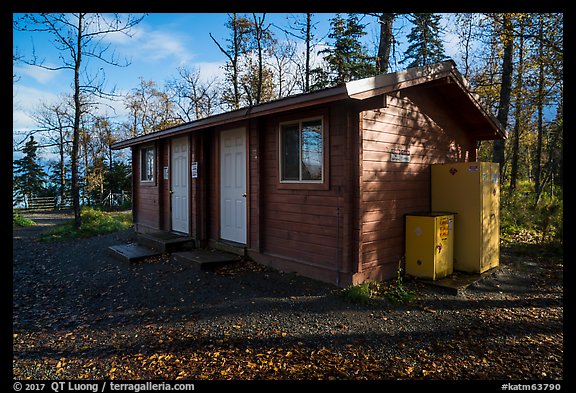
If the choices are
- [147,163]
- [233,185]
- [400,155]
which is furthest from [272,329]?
[147,163]

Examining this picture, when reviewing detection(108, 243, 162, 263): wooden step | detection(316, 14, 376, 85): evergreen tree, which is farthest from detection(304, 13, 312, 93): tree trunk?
detection(108, 243, 162, 263): wooden step

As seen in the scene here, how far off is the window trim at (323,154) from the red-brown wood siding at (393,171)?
59 centimetres

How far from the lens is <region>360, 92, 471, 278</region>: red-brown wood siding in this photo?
5441 millimetres

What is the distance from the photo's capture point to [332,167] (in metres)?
5.52

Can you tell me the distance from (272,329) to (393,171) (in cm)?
342

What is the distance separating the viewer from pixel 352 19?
15.6 metres

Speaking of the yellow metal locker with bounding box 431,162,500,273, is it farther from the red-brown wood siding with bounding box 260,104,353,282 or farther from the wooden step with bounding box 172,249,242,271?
the wooden step with bounding box 172,249,242,271

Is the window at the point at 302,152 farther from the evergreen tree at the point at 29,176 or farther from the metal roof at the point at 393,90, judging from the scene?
the evergreen tree at the point at 29,176

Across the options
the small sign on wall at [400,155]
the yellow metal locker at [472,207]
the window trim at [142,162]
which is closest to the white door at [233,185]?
the small sign on wall at [400,155]

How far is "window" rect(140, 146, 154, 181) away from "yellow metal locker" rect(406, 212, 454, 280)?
310 inches

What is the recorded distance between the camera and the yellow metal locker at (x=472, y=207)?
6035mm
